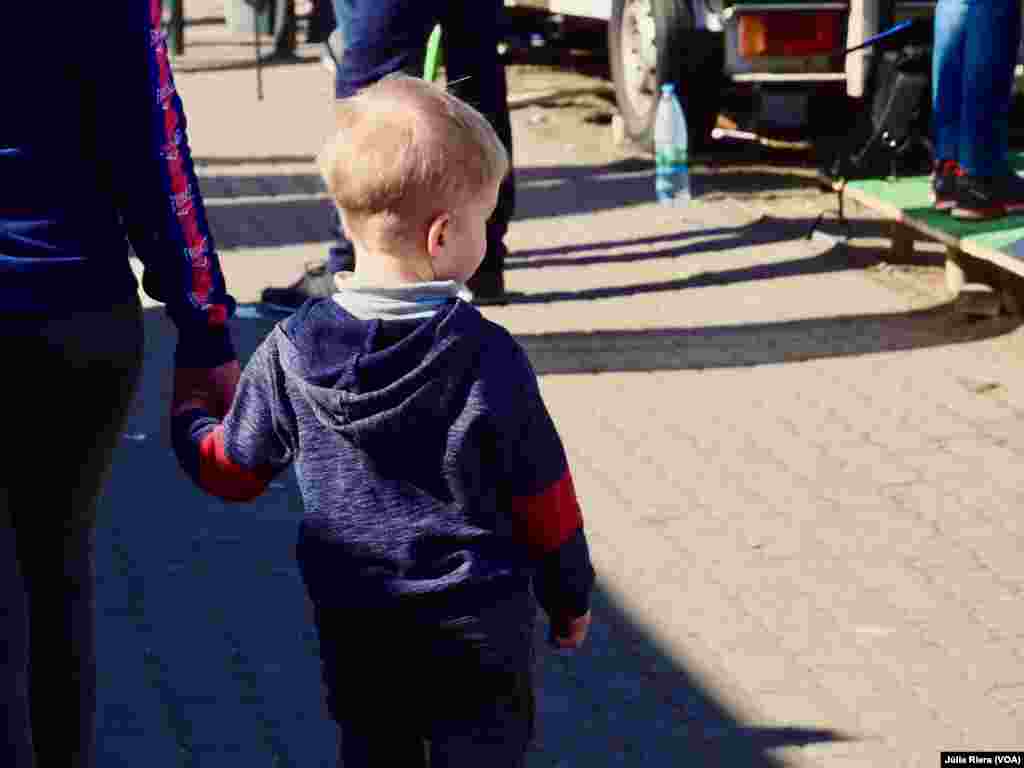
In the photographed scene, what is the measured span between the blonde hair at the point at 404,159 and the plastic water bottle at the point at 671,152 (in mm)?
6474

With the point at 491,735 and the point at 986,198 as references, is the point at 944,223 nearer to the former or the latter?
the point at 986,198

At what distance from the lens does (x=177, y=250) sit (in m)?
2.75

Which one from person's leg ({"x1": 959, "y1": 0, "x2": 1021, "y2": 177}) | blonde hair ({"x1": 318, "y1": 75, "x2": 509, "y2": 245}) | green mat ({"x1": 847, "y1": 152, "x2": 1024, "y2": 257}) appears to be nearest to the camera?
blonde hair ({"x1": 318, "y1": 75, "x2": 509, "y2": 245})

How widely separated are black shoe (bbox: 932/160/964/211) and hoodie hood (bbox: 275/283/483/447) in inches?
191

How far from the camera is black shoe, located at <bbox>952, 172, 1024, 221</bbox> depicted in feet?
22.8

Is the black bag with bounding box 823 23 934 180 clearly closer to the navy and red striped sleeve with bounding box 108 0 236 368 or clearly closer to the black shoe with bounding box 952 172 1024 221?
the black shoe with bounding box 952 172 1024 221

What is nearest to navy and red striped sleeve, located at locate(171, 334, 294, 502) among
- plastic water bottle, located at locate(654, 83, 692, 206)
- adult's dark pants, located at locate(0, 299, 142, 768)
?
adult's dark pants, located at locate(0, 299, 142, 768)

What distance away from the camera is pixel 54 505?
8.84 ft

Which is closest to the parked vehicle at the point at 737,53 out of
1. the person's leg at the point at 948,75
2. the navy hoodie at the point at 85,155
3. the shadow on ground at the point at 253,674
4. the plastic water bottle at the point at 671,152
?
the plastic water bottle at the point at 671,152

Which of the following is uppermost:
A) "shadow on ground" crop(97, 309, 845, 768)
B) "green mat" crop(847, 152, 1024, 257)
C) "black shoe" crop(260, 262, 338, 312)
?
"green mat" crop(847, 152, 1024, 257)

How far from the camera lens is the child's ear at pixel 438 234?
249cm

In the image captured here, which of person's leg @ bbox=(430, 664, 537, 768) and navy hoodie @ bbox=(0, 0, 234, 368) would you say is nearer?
navy hoodie @ bbox=(0, 0, 234, 368)

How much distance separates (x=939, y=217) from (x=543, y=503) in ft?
15.8

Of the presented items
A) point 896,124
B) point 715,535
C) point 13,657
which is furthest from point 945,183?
point 13,657
